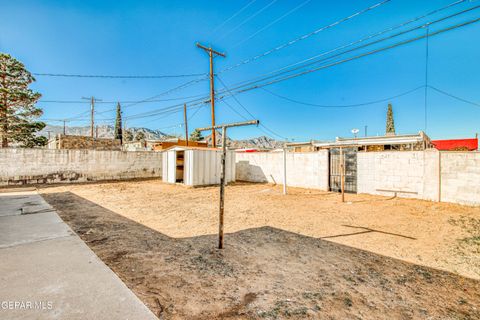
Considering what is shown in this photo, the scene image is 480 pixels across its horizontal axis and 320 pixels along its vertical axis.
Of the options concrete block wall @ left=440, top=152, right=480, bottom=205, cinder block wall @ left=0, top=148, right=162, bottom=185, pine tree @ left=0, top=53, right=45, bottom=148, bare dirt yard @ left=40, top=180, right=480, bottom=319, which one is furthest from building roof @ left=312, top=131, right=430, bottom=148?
pine tree @ left=0, top=53, right=45, bottom=148

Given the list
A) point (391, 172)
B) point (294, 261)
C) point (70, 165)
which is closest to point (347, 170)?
point (391, 172)

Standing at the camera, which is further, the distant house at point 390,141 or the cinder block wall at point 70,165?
the distant house at point 390,141

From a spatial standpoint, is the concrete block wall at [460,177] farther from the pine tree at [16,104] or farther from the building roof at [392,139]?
the pine tree at [16,104]

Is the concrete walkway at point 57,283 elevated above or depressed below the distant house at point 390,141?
below

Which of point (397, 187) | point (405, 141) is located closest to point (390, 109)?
point (405, 141)

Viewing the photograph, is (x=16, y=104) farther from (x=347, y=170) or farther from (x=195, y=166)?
(x=347, y=170)

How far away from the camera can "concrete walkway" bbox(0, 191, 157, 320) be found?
1657 mm

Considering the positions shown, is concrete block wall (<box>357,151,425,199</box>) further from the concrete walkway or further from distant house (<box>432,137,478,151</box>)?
Answer: distant house (<box>432,137,478,151</box>)

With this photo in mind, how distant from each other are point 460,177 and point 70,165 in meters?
17.7

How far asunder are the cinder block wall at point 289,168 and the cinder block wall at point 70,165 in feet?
22.3

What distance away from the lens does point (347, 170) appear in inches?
379

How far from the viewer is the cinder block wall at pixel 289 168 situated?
10.4 metres

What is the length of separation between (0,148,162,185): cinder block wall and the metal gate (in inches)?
469

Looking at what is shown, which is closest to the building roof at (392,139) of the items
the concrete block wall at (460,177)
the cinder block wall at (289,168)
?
the cinder block wall at (289,168)
